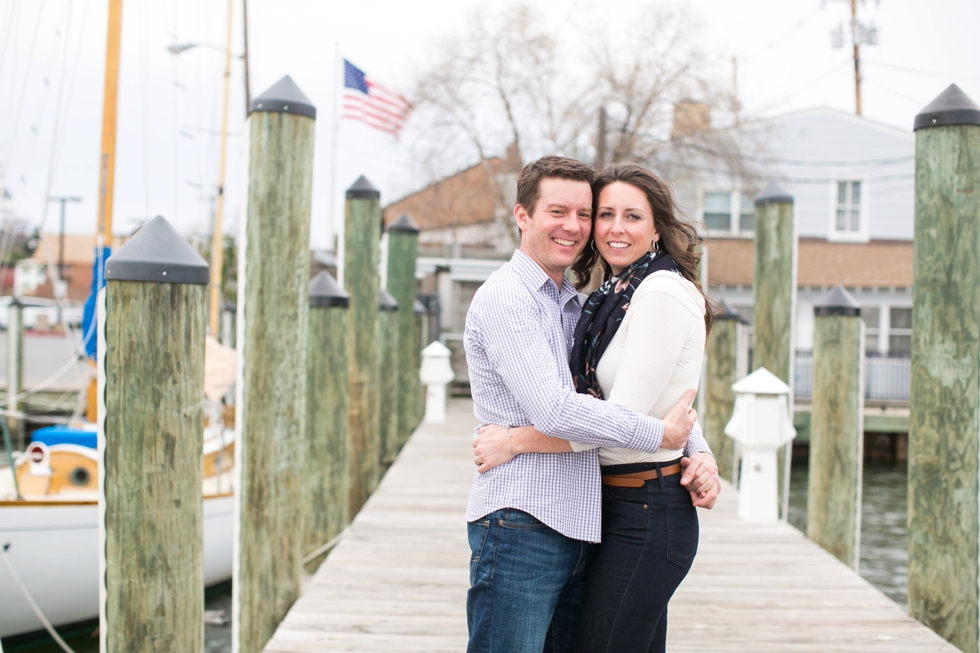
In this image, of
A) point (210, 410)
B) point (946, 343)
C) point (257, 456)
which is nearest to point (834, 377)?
point (946, 343)

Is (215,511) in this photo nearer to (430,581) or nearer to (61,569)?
(61,569)

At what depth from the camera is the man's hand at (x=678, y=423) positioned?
2008 mm

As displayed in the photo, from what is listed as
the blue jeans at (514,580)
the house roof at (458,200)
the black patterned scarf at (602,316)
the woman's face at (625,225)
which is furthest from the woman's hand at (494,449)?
the house roof at (458,200)

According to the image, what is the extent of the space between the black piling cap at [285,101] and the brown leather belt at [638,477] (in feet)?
8.06

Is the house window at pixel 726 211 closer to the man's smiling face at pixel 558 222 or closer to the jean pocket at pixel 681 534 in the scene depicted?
the man's smiling face at pixel 558 222

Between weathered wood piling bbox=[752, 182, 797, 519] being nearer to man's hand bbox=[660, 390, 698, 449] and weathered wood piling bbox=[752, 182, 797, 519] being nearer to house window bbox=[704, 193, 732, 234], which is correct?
man's hand bbox=[660, 390, 698, 449]

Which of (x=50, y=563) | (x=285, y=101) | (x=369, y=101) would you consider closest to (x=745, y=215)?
(x=369, y=101)

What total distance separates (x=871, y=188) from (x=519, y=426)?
66.0 ft

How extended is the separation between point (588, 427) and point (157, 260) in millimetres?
1346

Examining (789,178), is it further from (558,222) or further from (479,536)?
(479,536)

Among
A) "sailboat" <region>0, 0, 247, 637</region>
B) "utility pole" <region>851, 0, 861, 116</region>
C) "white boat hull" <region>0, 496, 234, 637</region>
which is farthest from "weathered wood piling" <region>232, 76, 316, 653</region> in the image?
"utility pole" <region>851, 0, 861, 116</region>

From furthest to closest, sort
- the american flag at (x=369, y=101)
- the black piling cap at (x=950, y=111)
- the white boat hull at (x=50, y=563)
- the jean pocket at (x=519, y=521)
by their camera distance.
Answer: the american flag at (x=369, y=101), the white boat hull at (x=50, y=563), the black piling cap at (x=950, y=111), the jean pocket at (x=519, y=521)

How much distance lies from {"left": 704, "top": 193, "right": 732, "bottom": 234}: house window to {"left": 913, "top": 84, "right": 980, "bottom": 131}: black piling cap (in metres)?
16.6

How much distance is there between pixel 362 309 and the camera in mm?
6938
